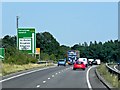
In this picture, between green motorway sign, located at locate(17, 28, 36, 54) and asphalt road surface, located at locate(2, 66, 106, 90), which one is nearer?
asphalt road surface, located at locate(2, 66, 106, 90)

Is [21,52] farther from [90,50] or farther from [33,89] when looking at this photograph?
[90,50]

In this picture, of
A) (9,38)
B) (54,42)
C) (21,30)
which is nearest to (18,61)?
(21,30)

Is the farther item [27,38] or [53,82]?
[27,38]

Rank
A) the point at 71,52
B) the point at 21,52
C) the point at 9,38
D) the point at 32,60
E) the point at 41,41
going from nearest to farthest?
the point at 21,52 → the point at 32,60 → the point at 71,52 → the point at 9,38 → the point at 41,41

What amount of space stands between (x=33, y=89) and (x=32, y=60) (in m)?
54.3

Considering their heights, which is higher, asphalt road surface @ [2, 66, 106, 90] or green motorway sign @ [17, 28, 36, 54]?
green motorway sign @ [17, 28, 36, 54]

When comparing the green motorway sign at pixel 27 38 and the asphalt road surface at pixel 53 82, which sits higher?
the green motorway sign at pixel 27 38

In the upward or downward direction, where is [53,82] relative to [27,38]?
downward

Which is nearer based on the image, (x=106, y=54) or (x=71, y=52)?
(x=71, y=52)

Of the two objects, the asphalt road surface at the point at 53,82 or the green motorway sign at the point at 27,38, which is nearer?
the asphalt road surface at the point at 53,82

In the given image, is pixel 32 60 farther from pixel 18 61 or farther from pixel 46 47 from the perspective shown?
pixel 46 47

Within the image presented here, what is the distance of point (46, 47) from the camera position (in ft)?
577

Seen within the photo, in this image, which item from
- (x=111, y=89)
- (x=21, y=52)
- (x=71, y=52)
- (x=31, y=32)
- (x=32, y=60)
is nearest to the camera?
(x=111, y=89)

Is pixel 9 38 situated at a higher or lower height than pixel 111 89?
higher
